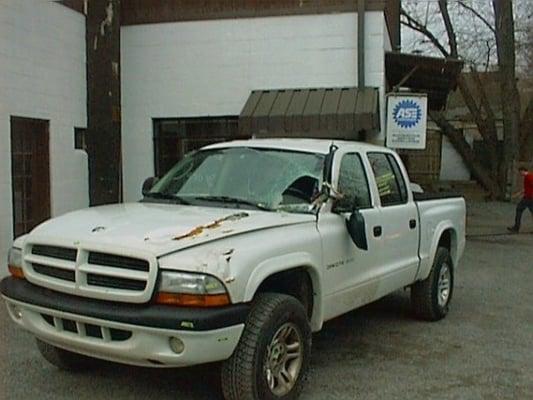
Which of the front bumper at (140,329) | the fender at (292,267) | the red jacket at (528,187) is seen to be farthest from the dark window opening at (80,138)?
the red jacket at (528,187)

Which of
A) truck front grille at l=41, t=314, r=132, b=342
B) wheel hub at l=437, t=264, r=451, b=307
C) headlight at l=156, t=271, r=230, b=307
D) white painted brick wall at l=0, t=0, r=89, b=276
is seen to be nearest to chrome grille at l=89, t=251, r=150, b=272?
headlight at l=156, t=271, r=230, b=307

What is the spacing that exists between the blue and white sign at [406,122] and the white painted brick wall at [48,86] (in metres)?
5.05

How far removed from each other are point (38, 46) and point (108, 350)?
675 cm

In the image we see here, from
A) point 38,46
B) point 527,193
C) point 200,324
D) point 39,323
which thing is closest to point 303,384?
point 200,324

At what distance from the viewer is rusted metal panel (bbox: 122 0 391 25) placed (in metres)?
10.9

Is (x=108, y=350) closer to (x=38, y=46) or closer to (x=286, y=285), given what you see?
(x=286, y=285)

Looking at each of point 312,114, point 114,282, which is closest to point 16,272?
point 114,282

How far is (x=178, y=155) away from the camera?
11.8m

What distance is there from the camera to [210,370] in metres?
5.14

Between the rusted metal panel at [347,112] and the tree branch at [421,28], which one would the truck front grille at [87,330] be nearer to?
the rusted metal panel at [347,112]

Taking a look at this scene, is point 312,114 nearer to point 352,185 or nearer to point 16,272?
point 352,185

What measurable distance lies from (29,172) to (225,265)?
21.4 ft

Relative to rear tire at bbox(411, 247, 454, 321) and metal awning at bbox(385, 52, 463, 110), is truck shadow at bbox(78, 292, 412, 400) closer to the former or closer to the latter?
rear tire at bbox(411, 247, 454, 321)

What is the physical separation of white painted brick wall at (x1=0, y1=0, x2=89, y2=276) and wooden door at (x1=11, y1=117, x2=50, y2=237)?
11 centimetres
